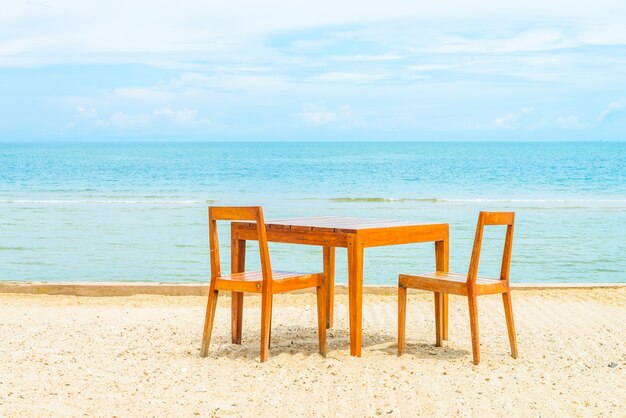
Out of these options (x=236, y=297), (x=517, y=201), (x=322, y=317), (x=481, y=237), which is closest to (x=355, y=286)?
(x=322, y=317)

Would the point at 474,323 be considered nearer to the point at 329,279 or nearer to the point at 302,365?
the point at 302,365

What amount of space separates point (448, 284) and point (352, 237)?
69 centimetres

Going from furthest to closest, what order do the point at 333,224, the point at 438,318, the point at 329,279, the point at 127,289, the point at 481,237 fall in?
the point at 127,289 → the point at 329,279 → the point at 438,318 → the point at 333,224 → the point at 481,237

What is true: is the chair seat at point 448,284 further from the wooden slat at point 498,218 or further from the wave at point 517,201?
the wave at point 517,201

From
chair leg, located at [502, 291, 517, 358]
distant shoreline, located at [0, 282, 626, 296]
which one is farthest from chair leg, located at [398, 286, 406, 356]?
distant shoreline, located at [0, 282, 626, 296]

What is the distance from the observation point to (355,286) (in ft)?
18.0

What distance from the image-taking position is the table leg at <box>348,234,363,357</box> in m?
5.38


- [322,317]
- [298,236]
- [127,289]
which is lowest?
[127,289]

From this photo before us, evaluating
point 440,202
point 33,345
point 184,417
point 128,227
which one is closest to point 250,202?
point 440,202

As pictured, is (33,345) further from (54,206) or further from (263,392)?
(54,206)

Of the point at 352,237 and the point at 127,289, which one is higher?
the point at 352,237

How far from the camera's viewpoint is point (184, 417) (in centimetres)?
427

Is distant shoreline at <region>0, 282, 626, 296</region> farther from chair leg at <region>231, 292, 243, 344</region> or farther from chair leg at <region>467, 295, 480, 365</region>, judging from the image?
chair leg at <region>467, 295, 480, 365</region>

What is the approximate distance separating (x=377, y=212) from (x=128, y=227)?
298 inches
